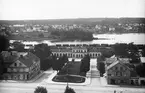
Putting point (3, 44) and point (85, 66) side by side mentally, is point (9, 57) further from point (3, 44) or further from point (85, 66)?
point (85, 66)

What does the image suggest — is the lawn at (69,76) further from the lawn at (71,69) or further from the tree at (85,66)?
the tree at (85,66)

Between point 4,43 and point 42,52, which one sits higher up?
point 4,43

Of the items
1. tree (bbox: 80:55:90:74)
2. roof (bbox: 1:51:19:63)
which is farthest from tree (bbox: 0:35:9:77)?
tree (bbox: 80:55:90:74)

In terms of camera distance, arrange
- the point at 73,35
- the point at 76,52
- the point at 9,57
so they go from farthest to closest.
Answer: the point at 76,52 → the point at 73,35 → the point at 9,57

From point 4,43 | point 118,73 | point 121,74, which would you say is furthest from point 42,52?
point 121,74

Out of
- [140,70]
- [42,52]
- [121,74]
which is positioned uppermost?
[42,52]

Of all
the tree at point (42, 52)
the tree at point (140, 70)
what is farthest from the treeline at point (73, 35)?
the tree at point (140, 70)

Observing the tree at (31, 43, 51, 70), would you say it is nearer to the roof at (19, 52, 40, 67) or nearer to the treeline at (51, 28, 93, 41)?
the roof at (19, 52, 40, 67)
